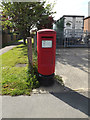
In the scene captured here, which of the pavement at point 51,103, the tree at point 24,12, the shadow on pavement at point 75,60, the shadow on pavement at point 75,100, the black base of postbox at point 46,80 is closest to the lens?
the pavement at point 51,103

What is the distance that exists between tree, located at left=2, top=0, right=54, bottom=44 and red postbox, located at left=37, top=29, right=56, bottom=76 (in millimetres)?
10967

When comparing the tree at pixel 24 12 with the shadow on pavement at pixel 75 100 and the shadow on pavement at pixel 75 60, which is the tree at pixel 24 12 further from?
the shadow on pavement at pixel 75 100

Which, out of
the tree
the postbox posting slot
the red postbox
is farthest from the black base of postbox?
the tree

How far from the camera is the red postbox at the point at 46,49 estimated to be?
3.64 meters

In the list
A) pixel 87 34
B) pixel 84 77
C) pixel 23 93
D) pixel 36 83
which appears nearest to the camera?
pixel 23 93

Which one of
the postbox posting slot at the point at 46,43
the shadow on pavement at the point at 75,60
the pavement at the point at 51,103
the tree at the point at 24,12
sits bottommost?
the pavement at the point at 51,103

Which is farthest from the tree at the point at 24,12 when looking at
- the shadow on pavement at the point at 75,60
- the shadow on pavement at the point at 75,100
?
the shadow on pavement at the point at 75,100

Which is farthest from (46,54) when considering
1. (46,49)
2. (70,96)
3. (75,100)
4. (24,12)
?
(24,12)

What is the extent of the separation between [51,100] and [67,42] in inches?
500

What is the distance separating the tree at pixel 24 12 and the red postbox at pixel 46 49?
11.0 metres

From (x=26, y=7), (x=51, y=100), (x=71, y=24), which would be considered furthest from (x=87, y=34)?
(x=51, y=100)

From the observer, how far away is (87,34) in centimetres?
1508

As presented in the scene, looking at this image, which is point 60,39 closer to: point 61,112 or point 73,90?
point 73,90

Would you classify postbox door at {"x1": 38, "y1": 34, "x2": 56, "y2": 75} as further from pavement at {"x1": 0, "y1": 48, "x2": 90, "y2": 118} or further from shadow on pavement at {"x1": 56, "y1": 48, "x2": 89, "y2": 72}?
shadow on pavement at {"x1": 56, "y1": 48, "x2": 89, "y2": 72}
